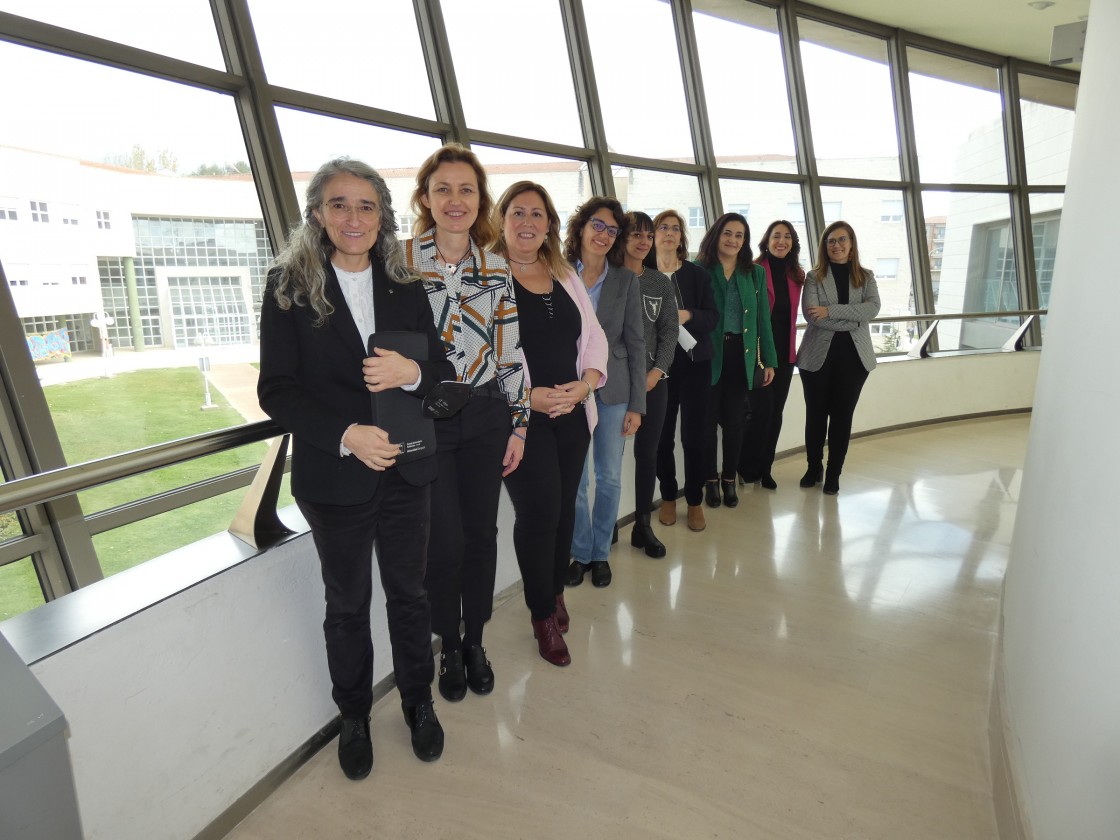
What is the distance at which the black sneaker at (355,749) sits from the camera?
1.75m

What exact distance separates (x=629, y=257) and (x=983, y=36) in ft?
20.0

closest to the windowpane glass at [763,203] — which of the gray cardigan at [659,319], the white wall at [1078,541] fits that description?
the gray cardigan at [659,319]

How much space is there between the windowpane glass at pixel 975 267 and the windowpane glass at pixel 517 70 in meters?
4.34

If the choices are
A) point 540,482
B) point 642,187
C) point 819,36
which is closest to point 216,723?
point 540,482

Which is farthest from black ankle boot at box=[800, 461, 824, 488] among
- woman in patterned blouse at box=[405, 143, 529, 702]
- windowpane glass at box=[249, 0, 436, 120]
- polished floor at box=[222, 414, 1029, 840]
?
windowpane glass at box=[249, 0, 436, 120]

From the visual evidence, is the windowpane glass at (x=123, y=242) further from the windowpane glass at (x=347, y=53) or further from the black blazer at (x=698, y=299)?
the black blazer at (x=698, y=299)

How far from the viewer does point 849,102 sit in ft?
20.6

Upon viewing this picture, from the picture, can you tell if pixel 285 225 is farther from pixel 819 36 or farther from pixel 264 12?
pixel 819 36

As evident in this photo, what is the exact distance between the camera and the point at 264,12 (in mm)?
2826

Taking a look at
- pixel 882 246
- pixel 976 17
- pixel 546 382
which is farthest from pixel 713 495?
pixel 976 17

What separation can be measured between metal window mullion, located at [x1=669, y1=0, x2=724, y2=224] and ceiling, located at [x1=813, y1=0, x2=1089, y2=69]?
1.54 meters

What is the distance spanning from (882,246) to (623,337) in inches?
197

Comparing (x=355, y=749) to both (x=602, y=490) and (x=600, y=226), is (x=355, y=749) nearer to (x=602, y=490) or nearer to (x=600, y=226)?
(x=602, y=490)

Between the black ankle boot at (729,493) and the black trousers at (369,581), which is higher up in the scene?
the black trousers at (369,581)
